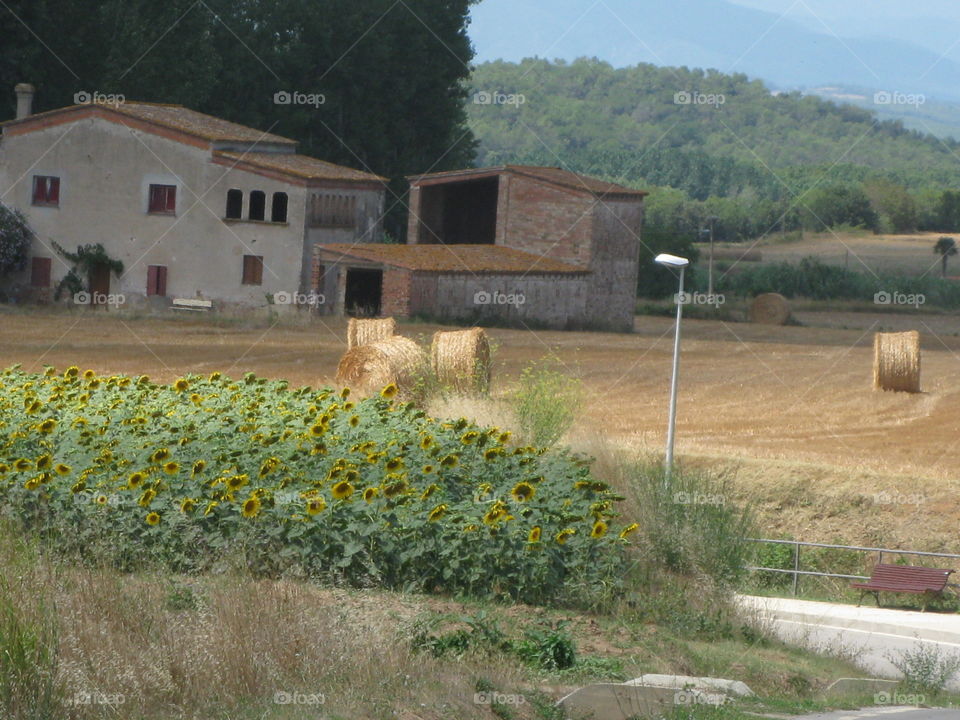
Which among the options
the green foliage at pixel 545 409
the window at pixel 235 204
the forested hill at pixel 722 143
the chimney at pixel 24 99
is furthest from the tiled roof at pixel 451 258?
the forested hill at pixel 722 143

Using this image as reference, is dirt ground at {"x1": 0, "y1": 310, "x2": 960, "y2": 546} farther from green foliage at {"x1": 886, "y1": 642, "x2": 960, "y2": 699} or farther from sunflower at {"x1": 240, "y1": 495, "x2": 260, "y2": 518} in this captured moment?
sunflower at {"x1": 240, "y1": 495, "x2": 260, "y2": 518}

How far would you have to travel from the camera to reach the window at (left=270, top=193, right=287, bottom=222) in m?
53.8

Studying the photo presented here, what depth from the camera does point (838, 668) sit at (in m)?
15.1

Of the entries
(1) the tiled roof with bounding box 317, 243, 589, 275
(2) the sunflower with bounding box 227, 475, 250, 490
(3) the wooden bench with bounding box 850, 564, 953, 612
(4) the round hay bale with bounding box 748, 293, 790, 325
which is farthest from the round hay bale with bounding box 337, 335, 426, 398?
(4) the round hay bale with bounding box 748, 293, 790, 325

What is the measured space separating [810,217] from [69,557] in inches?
4208

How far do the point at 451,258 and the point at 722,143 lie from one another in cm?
9319

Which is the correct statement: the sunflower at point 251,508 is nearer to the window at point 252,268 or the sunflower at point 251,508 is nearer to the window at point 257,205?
the window at point 252,268

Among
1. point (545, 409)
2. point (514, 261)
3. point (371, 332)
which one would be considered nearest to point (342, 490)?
point (545, 409)

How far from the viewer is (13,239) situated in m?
54.6

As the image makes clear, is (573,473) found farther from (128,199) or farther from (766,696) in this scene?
(128,199)

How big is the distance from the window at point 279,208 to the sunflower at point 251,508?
41.9 meters

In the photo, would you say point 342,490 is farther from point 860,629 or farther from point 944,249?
point 944,249

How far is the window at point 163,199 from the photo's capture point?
5412cm

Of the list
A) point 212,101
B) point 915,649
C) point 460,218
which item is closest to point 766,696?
point 915,649
